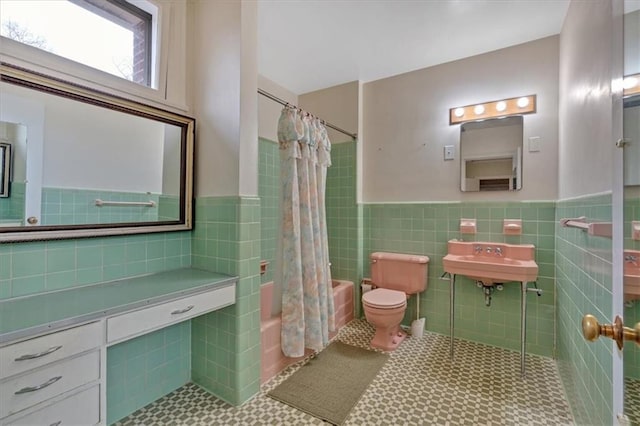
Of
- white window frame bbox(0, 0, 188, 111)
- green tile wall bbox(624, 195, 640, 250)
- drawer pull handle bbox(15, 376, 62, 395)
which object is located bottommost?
drawer pull handle bbox(15, 376, 62, 395)

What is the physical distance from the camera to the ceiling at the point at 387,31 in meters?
1.92

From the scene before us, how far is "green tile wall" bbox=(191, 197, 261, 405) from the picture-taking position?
5.59 ft

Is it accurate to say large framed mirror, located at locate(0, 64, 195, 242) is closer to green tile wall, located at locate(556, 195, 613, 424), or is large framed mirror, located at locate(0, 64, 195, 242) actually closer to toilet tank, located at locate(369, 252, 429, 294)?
toilet tank, located at locate(369, 252, 429, 294)

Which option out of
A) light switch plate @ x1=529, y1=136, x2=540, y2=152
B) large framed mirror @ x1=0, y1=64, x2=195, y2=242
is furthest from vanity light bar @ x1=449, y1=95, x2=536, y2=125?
large framed mirror @ x1=0, y1=64, x2=195, y2=242

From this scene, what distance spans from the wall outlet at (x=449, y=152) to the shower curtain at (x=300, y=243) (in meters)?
1.19

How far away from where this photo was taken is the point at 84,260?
1.47m

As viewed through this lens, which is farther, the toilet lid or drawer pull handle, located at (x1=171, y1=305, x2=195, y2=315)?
the toilet lid

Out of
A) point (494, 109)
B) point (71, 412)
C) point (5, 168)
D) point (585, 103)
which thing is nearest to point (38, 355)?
point (71, 412)

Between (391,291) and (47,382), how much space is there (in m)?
2.22

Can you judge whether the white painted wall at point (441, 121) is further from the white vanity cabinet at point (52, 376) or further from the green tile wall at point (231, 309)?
the white vanity cabinet at point (52, 376)

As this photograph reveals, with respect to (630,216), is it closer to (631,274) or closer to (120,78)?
(631,274)

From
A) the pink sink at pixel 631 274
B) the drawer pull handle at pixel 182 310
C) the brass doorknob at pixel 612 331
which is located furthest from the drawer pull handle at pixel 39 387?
the pink sink at pixel 631 274

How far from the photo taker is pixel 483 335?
245cm

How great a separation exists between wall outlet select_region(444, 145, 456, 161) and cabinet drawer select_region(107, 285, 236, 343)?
83.6 inches
